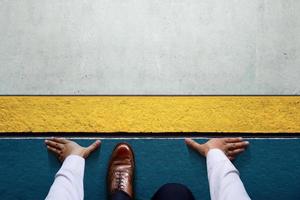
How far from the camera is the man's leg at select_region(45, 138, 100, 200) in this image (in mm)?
1638

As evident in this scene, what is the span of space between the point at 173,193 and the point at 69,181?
0.52m

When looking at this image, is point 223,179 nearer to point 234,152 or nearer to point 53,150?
point 234,152

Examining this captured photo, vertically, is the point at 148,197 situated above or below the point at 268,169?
below

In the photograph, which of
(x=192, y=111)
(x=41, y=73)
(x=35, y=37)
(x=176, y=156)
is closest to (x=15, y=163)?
(x=41, y=73)

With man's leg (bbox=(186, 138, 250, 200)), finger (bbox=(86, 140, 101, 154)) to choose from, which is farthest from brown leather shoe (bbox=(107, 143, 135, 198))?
man's leg (bbox=(186, 138, 250, 200))

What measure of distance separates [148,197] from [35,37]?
3.85ft

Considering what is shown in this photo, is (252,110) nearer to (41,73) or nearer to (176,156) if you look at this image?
(176,156)

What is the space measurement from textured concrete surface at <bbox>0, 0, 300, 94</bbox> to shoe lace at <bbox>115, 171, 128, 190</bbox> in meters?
0.48

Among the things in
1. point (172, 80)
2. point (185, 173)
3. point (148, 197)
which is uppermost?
point (172, 80)

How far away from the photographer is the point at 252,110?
6.70ft

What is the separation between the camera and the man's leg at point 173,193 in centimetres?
171

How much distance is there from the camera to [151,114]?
204cm

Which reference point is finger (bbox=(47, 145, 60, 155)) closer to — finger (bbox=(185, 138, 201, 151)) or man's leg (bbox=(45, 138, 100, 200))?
man's leg (bbox=(45, 138, 100, 200))

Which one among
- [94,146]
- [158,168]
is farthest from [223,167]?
[94,146]
